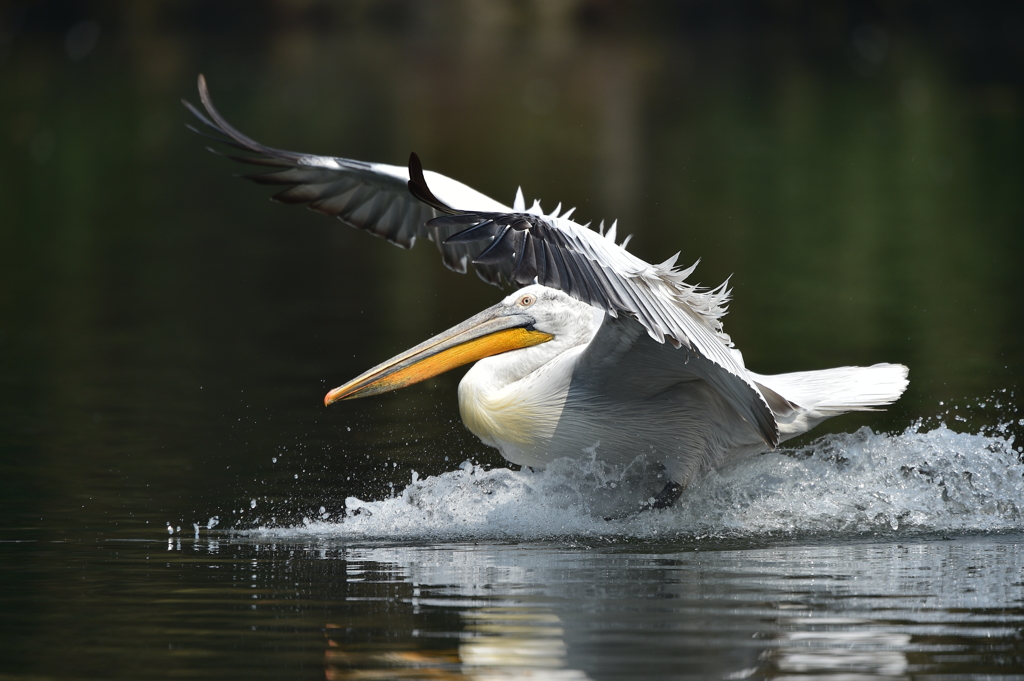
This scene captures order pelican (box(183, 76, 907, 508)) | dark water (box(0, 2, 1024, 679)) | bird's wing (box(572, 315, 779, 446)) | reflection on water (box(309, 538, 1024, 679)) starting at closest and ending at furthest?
reflection on water (box(309, 538, 1024, 679)), dark water (box(0, 2, 1024, 679)), pelican (box(183, 76, 907, 508)), bird's wing (box(572, 315, 779, 446))

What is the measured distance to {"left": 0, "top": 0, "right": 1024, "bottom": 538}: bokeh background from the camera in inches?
306

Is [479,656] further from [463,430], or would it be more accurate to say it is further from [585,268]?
[463,430]

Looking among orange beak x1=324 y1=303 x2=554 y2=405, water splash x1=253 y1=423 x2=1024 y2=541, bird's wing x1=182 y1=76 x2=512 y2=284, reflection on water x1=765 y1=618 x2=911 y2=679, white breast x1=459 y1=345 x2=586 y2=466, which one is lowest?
reflection on water x1=765 y1=618 x2=911 y2=679

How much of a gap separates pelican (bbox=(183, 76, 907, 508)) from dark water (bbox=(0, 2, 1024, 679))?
8.6 inches

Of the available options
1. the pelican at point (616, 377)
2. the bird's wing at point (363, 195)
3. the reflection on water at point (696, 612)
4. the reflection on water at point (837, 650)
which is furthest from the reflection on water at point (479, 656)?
the bird's wing at point (363, 195)

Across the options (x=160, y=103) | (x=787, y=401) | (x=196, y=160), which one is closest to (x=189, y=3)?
(x=160, y=103)

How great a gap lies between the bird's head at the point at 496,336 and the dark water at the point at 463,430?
0.52 metres

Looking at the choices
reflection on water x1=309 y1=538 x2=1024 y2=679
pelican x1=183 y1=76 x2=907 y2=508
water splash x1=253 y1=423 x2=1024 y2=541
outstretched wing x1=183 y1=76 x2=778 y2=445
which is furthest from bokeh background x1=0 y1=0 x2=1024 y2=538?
outstretched wing x1=183 y1=76 x2=778 y2=445

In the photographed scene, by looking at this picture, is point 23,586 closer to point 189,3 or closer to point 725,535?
point 725,535

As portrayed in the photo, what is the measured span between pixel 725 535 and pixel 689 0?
44.9 metres

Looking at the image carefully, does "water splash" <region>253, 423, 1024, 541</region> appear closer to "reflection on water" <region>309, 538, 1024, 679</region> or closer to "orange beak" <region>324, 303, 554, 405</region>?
"reflection on water" <region>309, 538, 1024, 679</region>

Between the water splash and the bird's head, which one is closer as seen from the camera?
the water splash

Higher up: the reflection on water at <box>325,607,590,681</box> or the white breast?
the white breast

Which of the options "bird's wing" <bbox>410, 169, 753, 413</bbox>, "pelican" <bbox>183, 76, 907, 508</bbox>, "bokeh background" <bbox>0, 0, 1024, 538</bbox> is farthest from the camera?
"bokeh background" <bbox>0, 0, 1024, 538</bbox>
